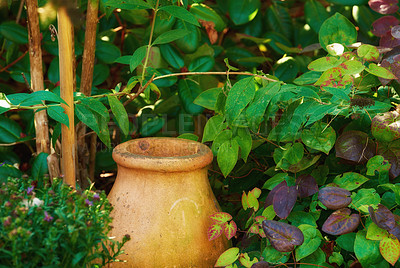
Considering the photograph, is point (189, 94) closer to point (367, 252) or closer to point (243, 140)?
point (243, 140)

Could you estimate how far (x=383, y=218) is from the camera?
1.05 meters

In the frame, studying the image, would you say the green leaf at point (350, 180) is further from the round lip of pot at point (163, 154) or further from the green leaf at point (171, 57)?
the green leaf at point (171, 57)

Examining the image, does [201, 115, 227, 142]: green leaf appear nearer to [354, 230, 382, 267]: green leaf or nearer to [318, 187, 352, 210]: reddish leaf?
[318, 187, 352, 210]: reddish leaf

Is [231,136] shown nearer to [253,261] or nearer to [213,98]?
[213,98]

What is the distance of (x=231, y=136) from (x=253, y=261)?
1.14ft

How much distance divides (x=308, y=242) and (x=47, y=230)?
0.60 metres

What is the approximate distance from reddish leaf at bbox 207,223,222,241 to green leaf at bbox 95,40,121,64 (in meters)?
0.78

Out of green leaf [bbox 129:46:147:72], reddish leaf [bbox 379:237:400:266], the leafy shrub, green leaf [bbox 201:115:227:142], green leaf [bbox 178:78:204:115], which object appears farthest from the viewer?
green leaf [bbox 178:78:204:115]

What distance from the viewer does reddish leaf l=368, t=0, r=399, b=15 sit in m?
1.46

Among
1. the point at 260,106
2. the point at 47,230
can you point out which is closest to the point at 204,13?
the point at 260,106

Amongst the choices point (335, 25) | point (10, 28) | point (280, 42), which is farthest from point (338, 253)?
point (10, 28)

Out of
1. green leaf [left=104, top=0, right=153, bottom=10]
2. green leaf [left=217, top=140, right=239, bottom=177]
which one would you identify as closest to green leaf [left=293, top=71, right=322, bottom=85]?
green leaf [left=217, top=140, right=239, bottom=177]

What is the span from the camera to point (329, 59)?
4.23 ft

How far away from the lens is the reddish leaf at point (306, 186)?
1200 millimetres
